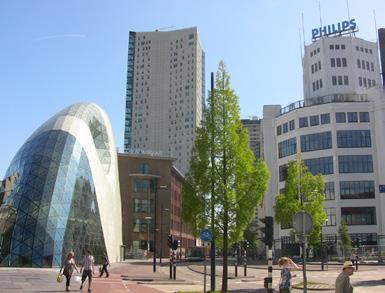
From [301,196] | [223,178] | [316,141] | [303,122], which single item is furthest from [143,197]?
[223,178]

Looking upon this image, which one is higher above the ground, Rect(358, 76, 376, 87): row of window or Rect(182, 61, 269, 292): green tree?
Rect(358, 76, 376, 87): row of window

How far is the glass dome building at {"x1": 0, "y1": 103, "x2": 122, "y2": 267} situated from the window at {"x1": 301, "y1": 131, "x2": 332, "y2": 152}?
107 feet

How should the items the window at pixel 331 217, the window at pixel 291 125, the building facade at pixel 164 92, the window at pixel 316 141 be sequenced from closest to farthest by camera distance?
1. the window at pixel 331 217
2. the window at pixel 316 141
3. the window at pixel 291 125
4. the building facade at pixel 164 92

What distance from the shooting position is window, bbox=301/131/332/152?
80.0 m

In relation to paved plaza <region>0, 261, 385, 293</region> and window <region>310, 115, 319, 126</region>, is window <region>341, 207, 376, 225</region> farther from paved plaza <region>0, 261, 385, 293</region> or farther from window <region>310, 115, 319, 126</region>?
paved plaza <region>0, 261, 385, 293</region>

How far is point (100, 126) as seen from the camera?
71250mm

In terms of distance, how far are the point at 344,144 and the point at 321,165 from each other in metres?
4.82

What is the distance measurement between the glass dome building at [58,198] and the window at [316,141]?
1280 inches

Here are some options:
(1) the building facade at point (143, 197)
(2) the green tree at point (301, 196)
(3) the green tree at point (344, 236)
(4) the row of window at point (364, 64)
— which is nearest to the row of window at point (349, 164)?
(3) the green tree at point (344, 236)

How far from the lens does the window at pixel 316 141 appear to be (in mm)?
80000

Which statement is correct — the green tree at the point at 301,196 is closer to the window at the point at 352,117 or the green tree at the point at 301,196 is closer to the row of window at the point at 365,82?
the window at the point at 352,117

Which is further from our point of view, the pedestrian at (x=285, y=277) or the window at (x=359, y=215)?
the window at (x=359, y=215)

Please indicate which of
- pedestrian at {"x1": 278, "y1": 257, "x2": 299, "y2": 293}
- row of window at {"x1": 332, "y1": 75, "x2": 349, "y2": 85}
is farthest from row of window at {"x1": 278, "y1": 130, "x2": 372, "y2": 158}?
pedestrian at {"x1": 278, "y1": 257, "x2": 299, "y2": 293}

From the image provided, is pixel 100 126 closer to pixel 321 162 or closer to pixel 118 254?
pixel 118 254
